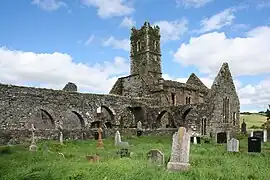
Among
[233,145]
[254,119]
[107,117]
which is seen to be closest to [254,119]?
[254,119]

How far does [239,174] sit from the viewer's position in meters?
10.4

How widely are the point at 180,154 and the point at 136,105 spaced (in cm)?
3127

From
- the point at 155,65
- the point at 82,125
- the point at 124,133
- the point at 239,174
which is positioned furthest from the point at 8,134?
the point at 155,65

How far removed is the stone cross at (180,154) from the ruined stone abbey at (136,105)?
1645 centimetres

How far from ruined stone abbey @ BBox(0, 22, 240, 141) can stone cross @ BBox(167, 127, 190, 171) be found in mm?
16452

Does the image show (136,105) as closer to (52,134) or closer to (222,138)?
(52,134)

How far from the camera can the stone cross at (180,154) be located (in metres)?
11.3

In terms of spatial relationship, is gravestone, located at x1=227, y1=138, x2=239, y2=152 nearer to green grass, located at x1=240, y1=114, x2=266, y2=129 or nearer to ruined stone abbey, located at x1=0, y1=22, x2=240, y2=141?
ruined stone abbey, located at x1=0, y1=22, x2=240, y2=141

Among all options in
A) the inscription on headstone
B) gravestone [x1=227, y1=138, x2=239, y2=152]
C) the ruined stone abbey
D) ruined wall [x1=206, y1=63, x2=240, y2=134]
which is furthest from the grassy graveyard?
the inscription on headstone

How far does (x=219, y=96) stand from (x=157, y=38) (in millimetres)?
18375

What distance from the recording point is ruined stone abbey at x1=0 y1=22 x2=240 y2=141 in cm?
3303

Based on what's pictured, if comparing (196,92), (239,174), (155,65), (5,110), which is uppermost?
(155,65)

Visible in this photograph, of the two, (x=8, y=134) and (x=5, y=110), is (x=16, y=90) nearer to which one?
(x=5, y=110)

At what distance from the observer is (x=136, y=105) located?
4272 cm
